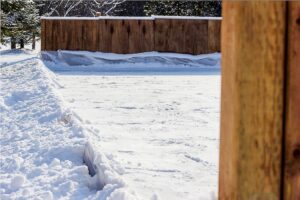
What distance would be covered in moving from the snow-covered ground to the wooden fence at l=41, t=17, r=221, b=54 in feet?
24.0

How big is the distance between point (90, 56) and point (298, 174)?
17.5 metres

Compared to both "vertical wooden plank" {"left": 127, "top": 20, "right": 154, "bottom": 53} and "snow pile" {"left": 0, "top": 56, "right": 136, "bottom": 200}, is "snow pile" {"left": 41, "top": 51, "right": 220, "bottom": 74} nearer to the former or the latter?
"vertical wooden plank" {"left": 127, "top": 20, "right": 154, "bottom": 53}

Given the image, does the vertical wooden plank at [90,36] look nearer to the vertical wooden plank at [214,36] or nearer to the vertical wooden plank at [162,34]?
the vertical wooden plank at [162,34]

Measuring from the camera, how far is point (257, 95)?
1.39 metres

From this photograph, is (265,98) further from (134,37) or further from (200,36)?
(200,36)

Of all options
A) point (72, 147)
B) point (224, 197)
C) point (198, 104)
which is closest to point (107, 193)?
point (72, 147)

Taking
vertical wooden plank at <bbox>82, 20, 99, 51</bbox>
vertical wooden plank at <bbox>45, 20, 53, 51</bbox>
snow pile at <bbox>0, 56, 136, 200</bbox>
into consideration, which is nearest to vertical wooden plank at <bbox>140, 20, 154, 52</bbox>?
vertical wooden plank at <bbox>82, 20, 99, 51</bbox>

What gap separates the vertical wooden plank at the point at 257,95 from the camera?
138 cm

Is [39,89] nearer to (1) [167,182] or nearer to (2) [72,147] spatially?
(2) [72,147]

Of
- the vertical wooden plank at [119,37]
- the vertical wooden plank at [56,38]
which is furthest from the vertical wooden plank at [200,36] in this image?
the vertical wooden plank at [56,38]

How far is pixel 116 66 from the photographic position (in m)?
18.4

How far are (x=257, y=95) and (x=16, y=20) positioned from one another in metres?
20.5

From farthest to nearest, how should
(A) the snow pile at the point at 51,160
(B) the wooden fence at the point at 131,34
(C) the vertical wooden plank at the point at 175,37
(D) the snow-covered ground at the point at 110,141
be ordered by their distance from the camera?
(C) the vertical wooden plank at the point at 175,37, (B) the wooden fence at the point at 131,34, (D) the snow-covered ground at the point at 110,141, (A) the snow pile at the point at 51,160

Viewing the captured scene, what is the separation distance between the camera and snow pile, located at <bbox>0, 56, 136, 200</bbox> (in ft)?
11.7
